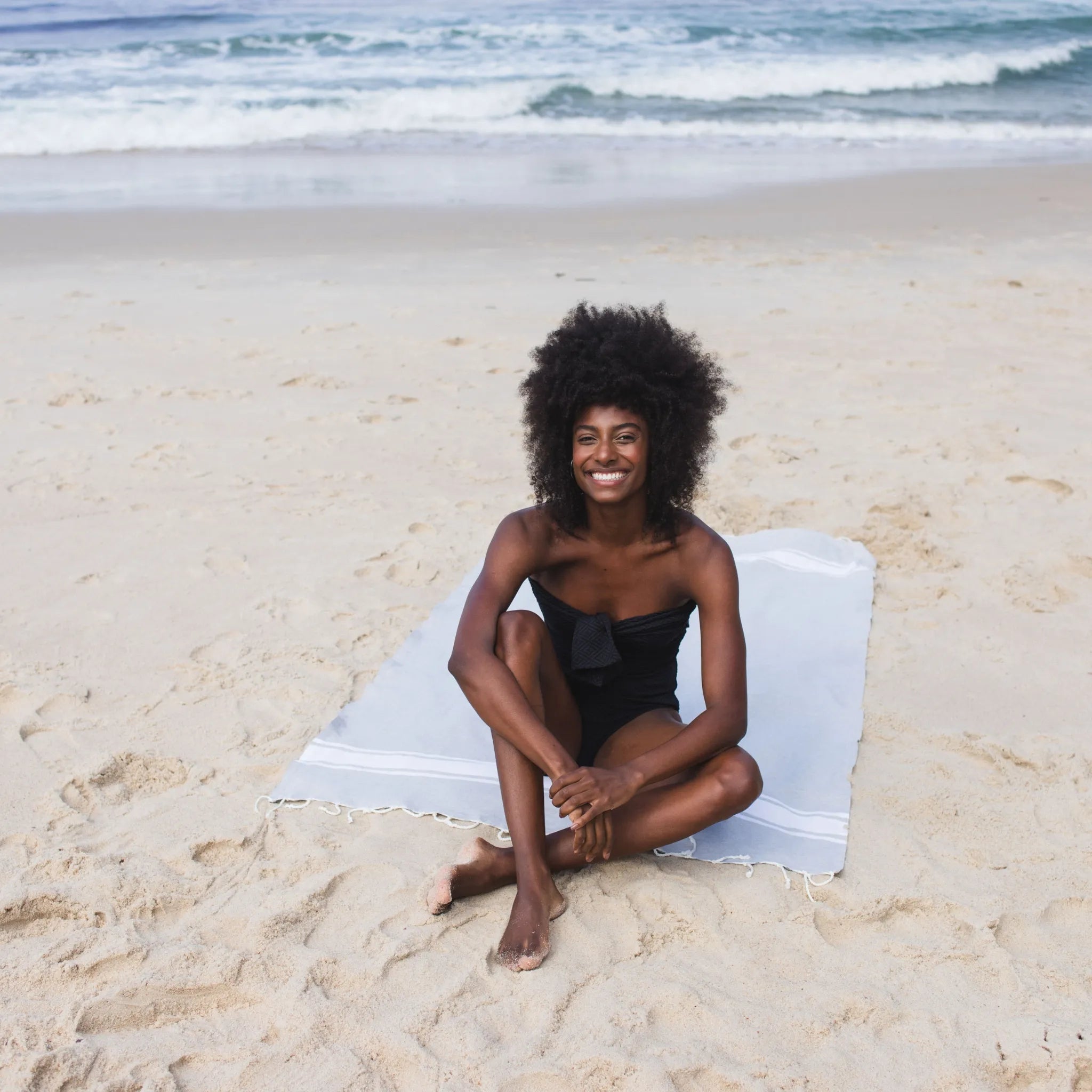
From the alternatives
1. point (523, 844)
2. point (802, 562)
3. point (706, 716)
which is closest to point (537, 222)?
point (802, 562)

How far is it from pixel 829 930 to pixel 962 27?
21.3 metres

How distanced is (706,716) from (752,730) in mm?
760

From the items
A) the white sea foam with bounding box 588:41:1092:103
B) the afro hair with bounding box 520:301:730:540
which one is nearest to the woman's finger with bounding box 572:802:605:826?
the afro hair with bounding box 520:301:730:540

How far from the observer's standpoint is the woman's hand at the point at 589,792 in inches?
96.6

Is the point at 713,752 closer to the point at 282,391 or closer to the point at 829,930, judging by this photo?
the point at 829,930

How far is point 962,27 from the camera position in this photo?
803 inches

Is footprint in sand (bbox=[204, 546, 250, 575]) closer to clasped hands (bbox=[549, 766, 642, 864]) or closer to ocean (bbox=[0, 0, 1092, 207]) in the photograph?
clasped hands (bbox=[549, 766, 642, 864])

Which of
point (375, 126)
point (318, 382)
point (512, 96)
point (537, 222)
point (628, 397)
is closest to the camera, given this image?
point (628, 397)

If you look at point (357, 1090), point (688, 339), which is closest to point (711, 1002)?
point (357, 1090)

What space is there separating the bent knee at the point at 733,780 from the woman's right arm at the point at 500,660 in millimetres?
323

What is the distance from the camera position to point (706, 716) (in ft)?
8.59

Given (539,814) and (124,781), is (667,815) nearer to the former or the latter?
(539,814)

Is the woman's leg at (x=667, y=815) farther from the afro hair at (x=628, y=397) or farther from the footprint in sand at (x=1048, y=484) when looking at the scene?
the footprint in sand at (x=1048, y=484)

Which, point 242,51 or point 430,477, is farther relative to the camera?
point 242,51
